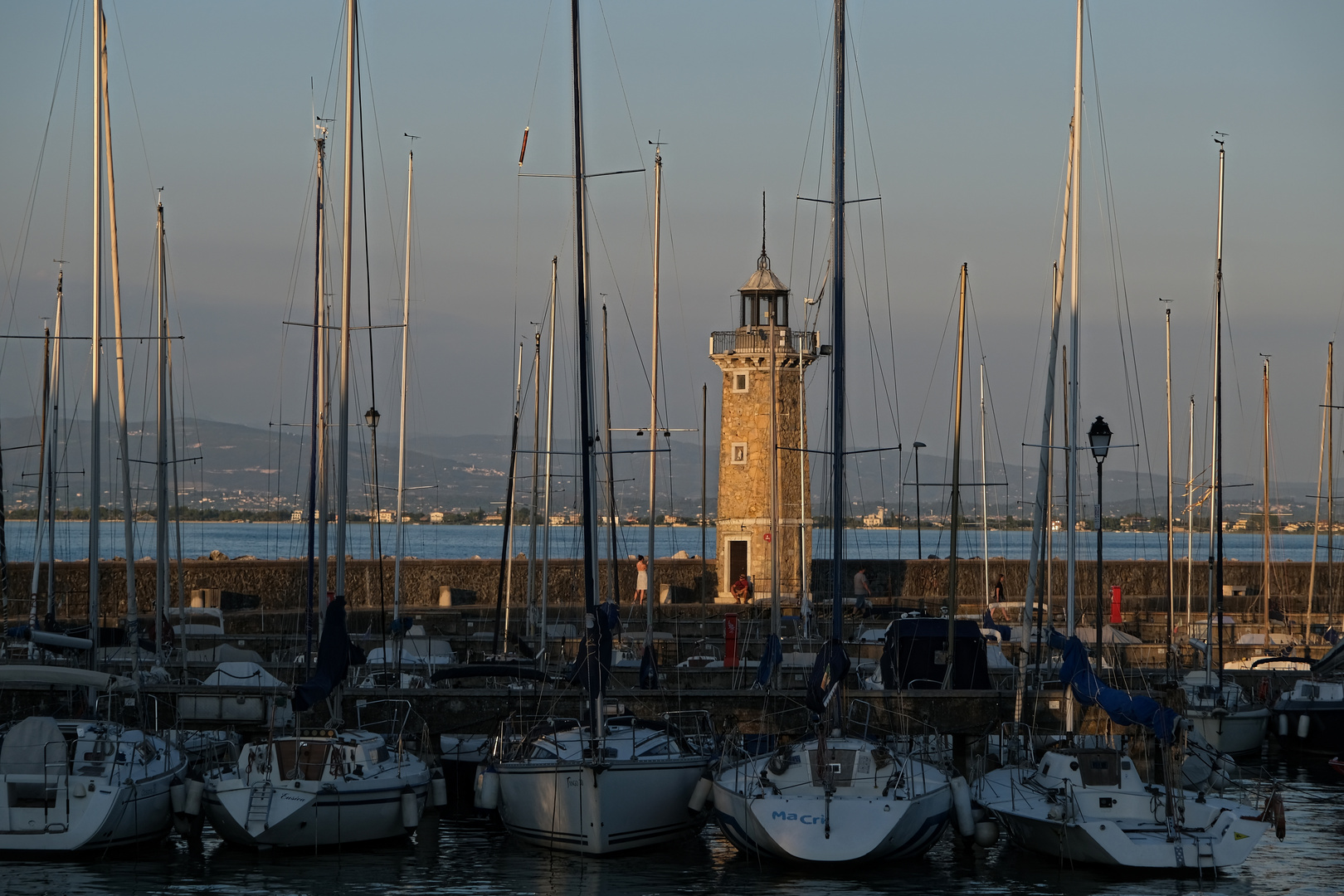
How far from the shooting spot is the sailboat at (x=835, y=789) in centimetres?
1595

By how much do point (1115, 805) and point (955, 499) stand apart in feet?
30.5

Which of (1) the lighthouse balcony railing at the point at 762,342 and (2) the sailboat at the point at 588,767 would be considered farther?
(1) the lighthouse balcony railing at the point at 762,342

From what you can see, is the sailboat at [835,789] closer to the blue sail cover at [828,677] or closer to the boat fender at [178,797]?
the blue sail cover at [828,677]

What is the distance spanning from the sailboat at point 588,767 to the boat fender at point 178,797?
340cm

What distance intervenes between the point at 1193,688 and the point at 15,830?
1776 cm

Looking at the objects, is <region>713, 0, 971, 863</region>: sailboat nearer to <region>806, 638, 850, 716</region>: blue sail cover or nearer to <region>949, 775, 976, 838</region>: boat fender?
<region>806, 638, 850, 716</region>: blue sail cover

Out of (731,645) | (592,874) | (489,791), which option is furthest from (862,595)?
(592,874)

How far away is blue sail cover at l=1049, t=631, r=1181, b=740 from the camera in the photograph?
1722 centimetres

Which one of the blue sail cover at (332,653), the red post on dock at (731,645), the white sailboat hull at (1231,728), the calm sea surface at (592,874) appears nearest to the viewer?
the calm sea surface at (592,874)

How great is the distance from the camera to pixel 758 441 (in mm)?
37719

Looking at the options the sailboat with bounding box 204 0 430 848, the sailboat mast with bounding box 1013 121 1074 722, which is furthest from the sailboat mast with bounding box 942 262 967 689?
the sailboat with bounding box 204 0 430 848

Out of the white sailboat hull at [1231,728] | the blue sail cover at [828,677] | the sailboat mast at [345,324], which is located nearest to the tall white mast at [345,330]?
the sailboat mast at [345,324]

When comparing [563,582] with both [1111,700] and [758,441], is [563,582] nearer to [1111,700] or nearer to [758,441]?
[758,441]

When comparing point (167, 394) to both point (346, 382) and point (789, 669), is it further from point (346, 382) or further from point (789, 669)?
point (789, 669)
